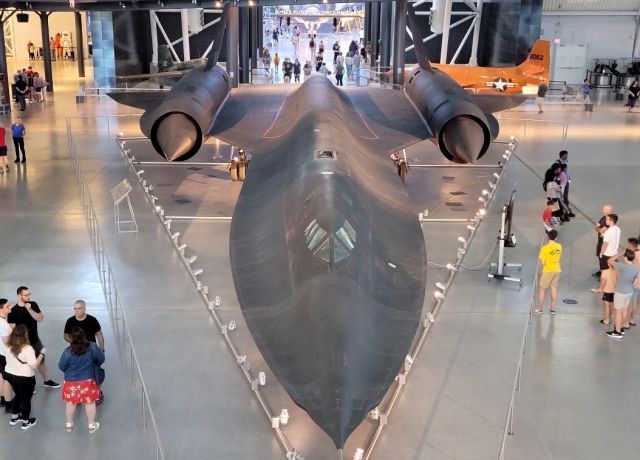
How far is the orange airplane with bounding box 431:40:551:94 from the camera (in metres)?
27.6

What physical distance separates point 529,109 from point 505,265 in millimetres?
18732

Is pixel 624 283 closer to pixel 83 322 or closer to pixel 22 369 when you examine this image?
pixel 83 322

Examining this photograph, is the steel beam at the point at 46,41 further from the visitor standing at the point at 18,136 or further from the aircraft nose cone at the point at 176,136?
the aircraft nose cone at the point at 176,136

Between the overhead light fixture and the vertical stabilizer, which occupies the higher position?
the vertical stabilizer

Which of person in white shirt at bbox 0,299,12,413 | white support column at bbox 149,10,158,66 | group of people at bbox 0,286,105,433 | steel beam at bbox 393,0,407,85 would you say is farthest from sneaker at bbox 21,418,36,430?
white support column at bbox 149,10,158,66

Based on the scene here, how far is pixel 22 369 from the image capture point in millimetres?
6523

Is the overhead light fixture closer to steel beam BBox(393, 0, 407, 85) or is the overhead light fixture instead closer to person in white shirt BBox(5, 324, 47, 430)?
person in white shirt BBox(5, 324, 47, 430)

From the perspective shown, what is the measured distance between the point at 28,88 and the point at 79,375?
23616 millimetres

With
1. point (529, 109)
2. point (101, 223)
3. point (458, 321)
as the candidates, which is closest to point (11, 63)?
point (529, 109)

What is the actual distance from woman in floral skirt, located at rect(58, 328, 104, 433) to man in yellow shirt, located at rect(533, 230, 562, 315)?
585cm

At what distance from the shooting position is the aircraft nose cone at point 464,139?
40.7 feet

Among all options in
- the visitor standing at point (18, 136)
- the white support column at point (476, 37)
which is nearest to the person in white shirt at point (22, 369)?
the visitor standing at point (18, 136)

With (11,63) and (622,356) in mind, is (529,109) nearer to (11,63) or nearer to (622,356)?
(622,356)

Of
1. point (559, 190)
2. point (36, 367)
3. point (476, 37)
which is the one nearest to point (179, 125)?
point (36, 367)
